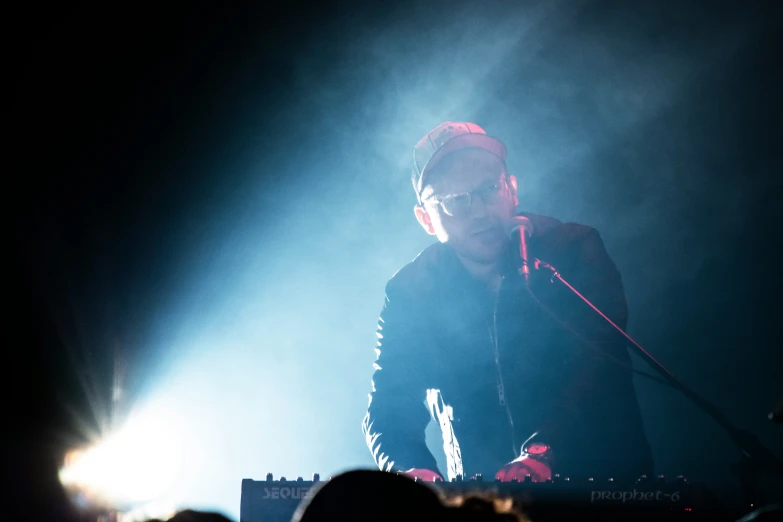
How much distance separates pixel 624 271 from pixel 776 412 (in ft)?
10.4

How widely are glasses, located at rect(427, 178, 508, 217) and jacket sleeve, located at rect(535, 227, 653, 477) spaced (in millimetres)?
943

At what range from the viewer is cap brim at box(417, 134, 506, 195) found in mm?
4160

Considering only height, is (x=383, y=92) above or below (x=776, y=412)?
above

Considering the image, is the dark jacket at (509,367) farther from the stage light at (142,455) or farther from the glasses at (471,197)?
the stage light at (142,455)

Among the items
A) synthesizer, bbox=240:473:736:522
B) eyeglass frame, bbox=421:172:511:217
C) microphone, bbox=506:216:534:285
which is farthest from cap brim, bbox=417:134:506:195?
synthesizer, bbox=240:473:736:522

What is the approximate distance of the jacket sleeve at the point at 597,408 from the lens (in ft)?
10.2

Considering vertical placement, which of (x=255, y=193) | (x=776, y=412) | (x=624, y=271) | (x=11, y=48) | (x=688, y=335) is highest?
(x=11, y=48)

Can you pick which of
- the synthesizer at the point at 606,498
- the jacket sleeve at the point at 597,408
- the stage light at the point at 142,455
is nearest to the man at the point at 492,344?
the jacket sleeve at the point at 597,408

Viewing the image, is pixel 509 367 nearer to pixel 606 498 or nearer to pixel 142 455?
pixel 606 498

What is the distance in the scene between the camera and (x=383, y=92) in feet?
16.5

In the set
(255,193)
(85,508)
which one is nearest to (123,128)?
(255,193)

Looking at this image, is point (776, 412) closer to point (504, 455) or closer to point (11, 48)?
point (504, 455)

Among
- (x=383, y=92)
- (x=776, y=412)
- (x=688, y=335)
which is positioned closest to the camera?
(x=776, y=412)

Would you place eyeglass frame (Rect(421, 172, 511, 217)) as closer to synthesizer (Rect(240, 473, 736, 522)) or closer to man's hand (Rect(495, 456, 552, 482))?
man's hand (Rect(495, 456, 552, 482))
